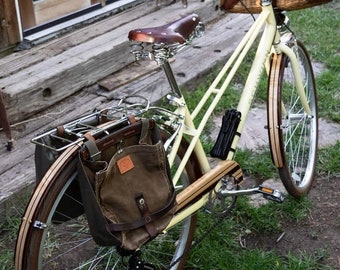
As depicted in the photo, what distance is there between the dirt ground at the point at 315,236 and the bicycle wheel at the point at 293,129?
151 millimetres

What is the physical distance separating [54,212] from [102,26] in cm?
319

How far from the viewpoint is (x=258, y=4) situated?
3.27m

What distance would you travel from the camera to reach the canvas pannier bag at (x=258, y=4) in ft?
10.4

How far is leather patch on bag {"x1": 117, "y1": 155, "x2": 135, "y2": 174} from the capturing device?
7.22 feet

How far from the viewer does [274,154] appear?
10.5 feet

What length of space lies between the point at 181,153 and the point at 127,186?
0.53 meters

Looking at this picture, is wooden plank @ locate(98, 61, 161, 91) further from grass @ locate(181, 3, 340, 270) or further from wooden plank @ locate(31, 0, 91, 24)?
wooden plank @ locate(31, 0, 91, 24)

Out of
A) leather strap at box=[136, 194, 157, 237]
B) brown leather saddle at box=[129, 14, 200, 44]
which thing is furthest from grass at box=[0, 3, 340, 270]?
brown leather saddle at box=[129, 14, 200, 44]

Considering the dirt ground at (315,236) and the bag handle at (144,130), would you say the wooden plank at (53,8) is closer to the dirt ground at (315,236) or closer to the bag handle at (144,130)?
the dirt ground at (315,236)

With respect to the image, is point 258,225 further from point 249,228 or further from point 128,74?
point 128,74

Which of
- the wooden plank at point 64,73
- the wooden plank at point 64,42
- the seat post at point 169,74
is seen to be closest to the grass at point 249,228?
the wooden plank at point 64,73

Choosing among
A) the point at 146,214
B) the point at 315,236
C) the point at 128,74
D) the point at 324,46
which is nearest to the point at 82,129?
the point at 146,214

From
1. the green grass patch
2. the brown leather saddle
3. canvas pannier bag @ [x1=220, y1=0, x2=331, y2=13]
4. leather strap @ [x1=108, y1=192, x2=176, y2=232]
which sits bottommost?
the green grass patch

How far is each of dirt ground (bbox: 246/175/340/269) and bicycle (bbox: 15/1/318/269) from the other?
6.0 inches
